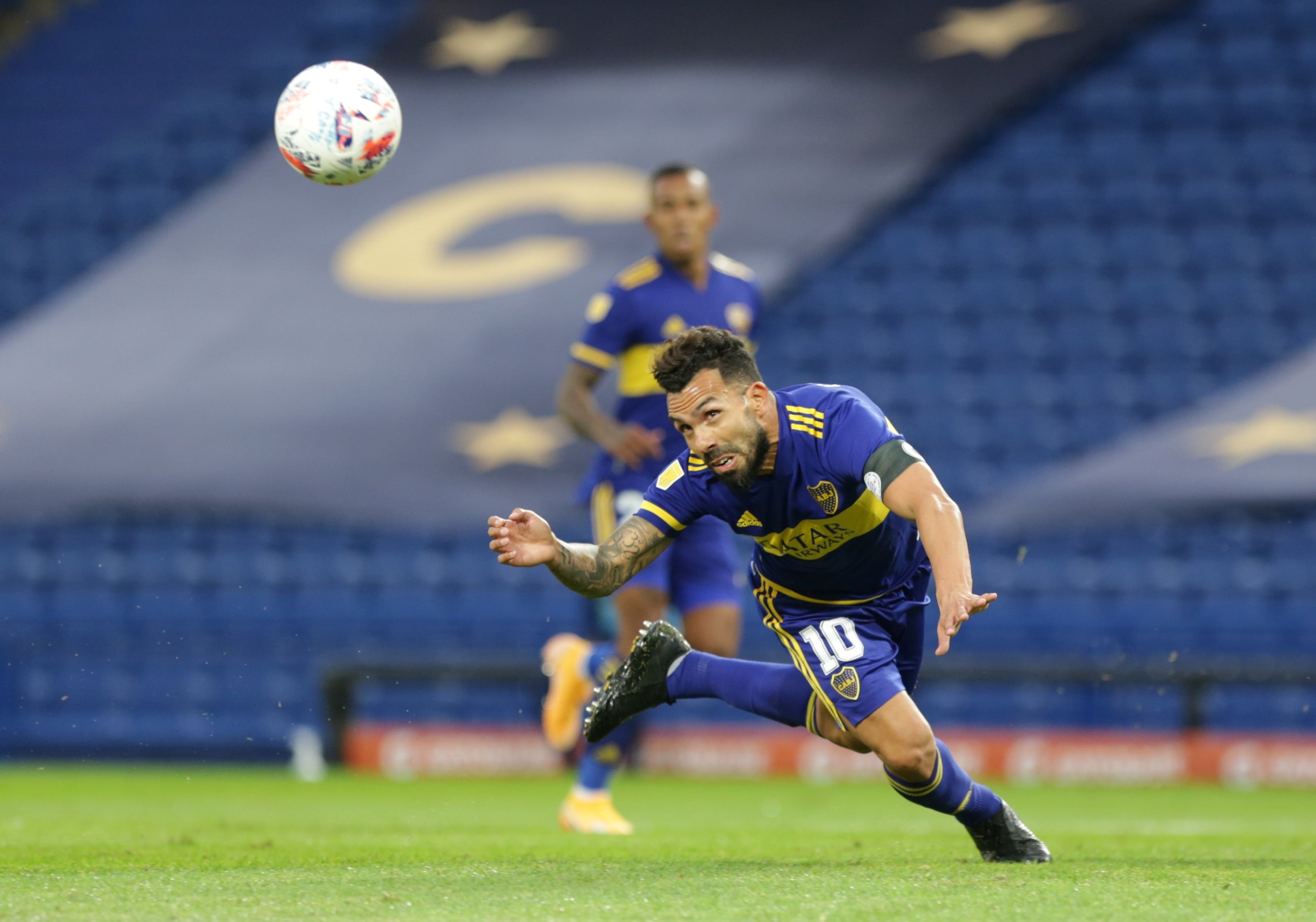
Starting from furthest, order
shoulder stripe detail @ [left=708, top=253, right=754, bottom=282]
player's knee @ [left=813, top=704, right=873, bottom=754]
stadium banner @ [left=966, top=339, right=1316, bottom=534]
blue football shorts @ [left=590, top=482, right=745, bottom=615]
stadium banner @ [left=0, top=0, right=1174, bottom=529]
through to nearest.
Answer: stadium banner @ [left=0, top=0, right=1174, bottom=529], stadium banner @ [left=966, top=339, right=1316, bottom=534], shoulder stripe detail @ [left=708, top=253, right=754, bottom=282], blue football shorts @ [left=590, top=482, right=745, bottom=615], player's knee @ [left=813, top=704, right=873, bottom=754]

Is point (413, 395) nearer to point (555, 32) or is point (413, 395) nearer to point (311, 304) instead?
point (311, 304)

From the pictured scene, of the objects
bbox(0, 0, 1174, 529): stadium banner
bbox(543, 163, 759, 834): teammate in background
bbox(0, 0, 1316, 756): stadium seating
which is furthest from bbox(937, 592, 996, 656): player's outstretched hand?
bbox(0, 0, 1174, 529): stadium banner

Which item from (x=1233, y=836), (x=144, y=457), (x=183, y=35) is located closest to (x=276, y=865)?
(x=1233, y=836)

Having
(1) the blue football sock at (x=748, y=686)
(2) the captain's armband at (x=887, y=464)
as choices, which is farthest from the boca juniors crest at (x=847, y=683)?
→ (2) the captain's armband at (x=887, y=464)

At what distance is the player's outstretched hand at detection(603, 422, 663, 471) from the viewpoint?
643 centimetres

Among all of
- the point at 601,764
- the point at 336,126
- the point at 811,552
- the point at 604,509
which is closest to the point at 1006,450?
the point at 604,509

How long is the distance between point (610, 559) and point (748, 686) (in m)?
0.70

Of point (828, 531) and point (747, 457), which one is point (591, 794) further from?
point (747, 457)

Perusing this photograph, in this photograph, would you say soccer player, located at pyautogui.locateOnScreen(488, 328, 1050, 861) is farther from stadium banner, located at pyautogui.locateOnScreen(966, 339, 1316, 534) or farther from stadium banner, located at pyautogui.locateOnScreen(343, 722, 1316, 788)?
stadium banner, located at pyautogui.locateOnScreen(966, 339, 1316, 534)

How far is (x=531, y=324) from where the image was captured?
43.5ft

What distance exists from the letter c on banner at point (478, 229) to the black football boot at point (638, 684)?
349 inches

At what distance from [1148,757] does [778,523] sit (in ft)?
21.9

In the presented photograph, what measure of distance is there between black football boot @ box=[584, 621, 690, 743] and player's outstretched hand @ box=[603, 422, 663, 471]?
153 cm

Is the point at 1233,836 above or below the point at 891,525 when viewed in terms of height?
below
